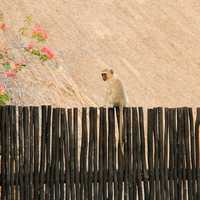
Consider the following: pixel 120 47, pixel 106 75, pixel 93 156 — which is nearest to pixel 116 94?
pixel 106 75

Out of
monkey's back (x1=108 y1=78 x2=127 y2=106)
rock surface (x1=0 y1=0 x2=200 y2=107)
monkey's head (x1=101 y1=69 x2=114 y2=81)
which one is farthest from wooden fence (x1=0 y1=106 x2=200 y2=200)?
rock surface (x1=0 y1=0 x2=200 y2=107)

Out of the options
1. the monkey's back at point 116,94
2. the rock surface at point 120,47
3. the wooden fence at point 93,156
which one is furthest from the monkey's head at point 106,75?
the rock surface at point 120,47

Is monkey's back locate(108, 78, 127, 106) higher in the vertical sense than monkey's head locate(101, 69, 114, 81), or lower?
lower

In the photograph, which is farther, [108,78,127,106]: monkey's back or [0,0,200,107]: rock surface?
[0,0,200,107]: rock surface

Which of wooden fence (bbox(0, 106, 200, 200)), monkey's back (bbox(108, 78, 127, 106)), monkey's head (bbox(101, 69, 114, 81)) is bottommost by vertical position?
wooden fence (bbox(0, 106, 200, 200))

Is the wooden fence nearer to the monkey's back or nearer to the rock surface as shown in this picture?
the monkey's back

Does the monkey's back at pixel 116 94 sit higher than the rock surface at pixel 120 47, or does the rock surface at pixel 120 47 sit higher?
the rock surface at pixel 120 47

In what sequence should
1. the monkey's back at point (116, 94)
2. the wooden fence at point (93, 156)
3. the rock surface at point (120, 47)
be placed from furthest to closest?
the rock surface at point (120, 47)
the monkey's back at point (116, 94)
the wooden fence at point (93, 156)

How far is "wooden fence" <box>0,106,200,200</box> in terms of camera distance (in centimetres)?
905

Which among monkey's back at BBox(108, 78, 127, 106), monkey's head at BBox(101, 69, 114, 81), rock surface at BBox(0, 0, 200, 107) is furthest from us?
rock surface at BBox(0, 0, 200, 107)

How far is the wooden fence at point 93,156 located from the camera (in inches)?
356

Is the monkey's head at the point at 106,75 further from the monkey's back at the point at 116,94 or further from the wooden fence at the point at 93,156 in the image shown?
the wooden fence at the point at 93,156

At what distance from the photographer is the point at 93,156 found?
918cm

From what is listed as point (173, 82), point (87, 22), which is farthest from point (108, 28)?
point (173, 82)
